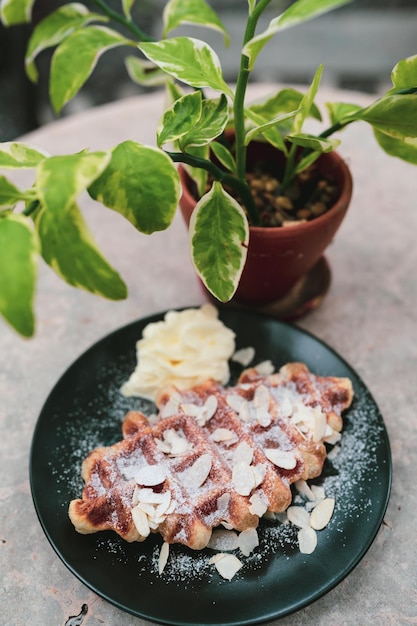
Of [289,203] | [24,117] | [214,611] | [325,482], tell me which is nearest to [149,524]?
[214,611]

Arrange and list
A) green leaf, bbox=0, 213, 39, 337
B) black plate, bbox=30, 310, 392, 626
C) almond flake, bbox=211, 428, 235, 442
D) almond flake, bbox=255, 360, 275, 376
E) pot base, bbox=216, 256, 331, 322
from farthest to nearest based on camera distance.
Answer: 1. pot base, bbox=216, 256, 331, 322
2. almond flake, bbox=255, 360, 275, 376
3. almond flake, bbox=211, 428, 235, 442
4. black plate, bbox=30, 310, 392, 626
5. green leaf, bbox=0, 213, 39, 337

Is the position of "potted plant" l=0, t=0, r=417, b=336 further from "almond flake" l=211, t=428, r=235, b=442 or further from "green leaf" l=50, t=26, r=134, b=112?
"almond flake" l=211, t=428, r=235, b=442

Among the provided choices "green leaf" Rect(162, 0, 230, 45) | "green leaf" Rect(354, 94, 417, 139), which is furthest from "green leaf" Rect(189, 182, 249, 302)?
"green leaf" Rect(162, 0, 230, 45)

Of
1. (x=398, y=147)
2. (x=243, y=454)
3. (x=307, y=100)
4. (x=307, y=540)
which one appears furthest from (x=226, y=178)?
(x=307, y=540)

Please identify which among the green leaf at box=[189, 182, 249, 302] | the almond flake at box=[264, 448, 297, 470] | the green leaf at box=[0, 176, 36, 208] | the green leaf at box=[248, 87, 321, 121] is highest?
the green leaf at box=[0, 176, 36, 208]

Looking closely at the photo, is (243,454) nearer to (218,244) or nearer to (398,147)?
(218,244)

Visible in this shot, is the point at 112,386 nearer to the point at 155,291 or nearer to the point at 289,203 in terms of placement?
the point at 155,291
